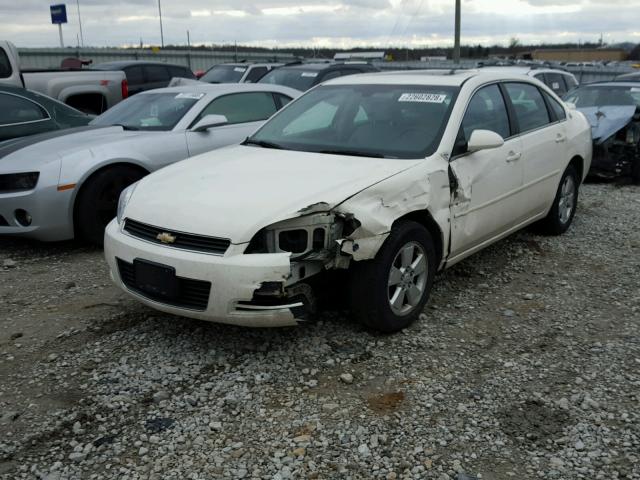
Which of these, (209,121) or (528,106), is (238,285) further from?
(528,106)

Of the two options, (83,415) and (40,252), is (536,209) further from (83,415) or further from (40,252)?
(40,252)

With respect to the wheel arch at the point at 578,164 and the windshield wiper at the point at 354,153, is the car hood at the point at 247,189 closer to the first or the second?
the windshield wiper at the point at 354,153

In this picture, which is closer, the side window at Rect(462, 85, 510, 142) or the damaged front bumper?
the damaged front bumper

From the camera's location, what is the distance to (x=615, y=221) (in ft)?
23.1

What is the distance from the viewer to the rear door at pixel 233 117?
21.1 ft

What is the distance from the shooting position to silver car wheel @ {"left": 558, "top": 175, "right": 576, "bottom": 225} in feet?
20.2

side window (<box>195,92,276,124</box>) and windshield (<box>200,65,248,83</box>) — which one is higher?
windshield (<box>200,65,248,83</box>)

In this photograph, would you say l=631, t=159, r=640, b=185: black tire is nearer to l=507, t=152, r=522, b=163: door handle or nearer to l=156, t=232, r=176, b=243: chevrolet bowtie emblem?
l=507, t=152, r=522, b=163: door handle

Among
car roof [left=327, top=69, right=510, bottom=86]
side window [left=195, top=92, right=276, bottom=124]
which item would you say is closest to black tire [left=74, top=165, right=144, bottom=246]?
side window [left=195, top=92, right=276, bottom=124]

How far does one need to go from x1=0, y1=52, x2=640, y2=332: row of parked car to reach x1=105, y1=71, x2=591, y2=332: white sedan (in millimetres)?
12

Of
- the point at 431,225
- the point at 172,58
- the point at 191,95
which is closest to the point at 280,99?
the point at 191,95

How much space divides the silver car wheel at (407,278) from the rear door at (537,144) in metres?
1.63

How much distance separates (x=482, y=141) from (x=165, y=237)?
2181mm

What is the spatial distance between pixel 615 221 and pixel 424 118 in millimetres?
3631
